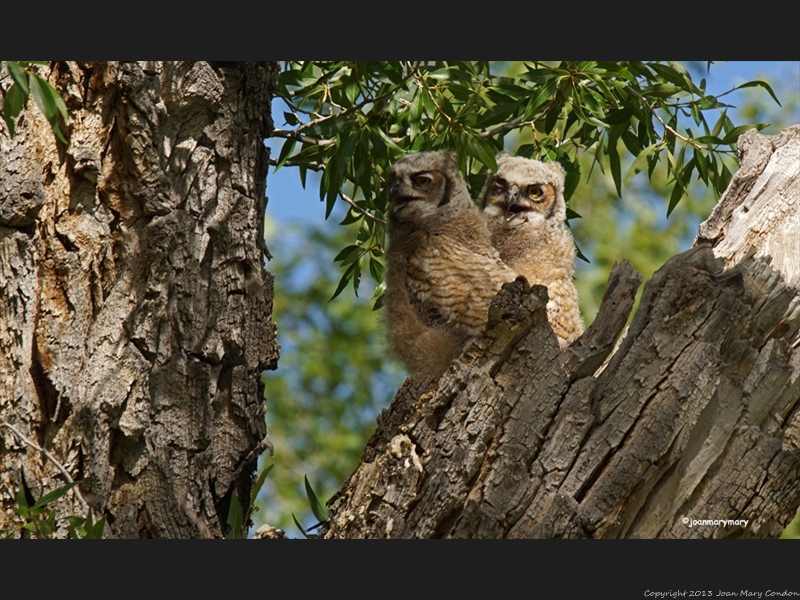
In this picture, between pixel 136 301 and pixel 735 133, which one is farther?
pixel 735 133

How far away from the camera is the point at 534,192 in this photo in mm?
3375

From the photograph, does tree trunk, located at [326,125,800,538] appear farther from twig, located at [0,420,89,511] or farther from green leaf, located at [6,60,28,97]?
green leaf, located at [6,60,28,97]

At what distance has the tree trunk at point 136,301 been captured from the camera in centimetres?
229

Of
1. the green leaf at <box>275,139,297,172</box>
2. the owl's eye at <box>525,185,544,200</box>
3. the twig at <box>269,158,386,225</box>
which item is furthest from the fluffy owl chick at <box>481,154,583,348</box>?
the green leaf at <box>275,139,297,172</box>

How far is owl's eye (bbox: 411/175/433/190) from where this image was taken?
3.19 metres

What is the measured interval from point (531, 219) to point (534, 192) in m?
0.11

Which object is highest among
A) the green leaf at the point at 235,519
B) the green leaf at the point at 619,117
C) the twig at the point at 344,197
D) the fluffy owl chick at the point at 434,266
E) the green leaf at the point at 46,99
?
the twig at the point at 344,197

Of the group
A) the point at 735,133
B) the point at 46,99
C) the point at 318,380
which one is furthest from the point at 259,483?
the point at 318,380

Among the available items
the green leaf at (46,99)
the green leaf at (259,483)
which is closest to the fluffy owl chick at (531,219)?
the green leaf at (259,483)

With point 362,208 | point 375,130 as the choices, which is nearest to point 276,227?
point 362,208

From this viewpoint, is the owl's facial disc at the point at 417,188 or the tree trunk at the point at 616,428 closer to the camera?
the tree trunk at the point at 616,428

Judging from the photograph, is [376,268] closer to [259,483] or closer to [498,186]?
[498,186]

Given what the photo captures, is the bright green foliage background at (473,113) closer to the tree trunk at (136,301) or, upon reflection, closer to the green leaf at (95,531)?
the tree trunk at (136,301)

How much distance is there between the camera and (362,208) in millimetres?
3418
